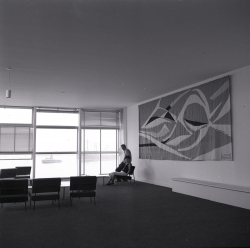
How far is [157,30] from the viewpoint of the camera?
14.9 feet

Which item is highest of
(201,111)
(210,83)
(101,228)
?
(210,83)

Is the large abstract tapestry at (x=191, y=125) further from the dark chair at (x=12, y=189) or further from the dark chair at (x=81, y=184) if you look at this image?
the dark chair at (x=12, y=189)

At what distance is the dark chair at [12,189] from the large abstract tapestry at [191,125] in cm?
469

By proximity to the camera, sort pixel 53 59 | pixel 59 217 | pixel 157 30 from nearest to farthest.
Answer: pixel 157 30 < pixel 59 217 < pixel 53 59

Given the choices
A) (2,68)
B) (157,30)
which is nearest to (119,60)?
(157,30)

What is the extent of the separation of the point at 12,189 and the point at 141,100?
6359 millimetres

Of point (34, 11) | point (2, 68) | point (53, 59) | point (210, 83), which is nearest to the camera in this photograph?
point (34, 11)

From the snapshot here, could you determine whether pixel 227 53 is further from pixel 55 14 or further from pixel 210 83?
pixel 55 14

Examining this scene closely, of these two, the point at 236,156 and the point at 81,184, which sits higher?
the point at 236,156

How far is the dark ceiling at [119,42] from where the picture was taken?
12.6 feet

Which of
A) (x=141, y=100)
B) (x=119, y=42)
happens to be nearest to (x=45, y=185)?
(x=119, y=42)

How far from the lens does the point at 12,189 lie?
599 cm

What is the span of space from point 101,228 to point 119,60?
3398 millimetres

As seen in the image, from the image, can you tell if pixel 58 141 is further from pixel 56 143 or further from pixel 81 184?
pixel 81 184
